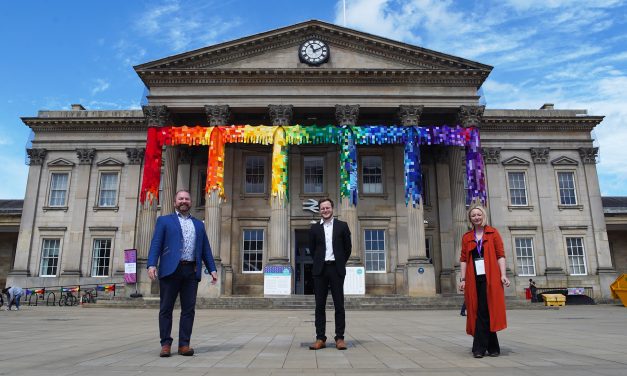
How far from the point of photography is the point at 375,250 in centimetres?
2817

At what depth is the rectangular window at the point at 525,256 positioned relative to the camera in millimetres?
Answer: 30234

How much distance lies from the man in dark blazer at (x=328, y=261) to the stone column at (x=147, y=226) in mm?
19675

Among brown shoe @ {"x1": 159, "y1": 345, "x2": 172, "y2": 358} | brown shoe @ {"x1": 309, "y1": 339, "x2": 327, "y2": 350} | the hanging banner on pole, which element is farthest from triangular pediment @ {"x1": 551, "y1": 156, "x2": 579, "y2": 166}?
brown shoe @ {"x1": 159, "y1": 345, "x2": 172, "y2": 358}

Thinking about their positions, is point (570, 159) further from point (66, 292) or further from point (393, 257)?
point (66, 292)

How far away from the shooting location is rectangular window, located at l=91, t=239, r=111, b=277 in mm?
30156

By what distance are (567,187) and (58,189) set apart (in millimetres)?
33487

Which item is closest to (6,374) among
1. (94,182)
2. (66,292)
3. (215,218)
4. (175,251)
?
(175,251)

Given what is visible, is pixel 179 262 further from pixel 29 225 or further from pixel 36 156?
pixel 36 156

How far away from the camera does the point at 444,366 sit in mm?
5316

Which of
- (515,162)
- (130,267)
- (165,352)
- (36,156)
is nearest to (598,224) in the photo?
(515,162)

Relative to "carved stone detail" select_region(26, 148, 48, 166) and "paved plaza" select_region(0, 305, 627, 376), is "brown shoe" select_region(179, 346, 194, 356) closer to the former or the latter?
"paved plaza" select_region(0, 305, 627, 376)

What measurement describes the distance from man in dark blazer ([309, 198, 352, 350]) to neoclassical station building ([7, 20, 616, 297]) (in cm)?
1698

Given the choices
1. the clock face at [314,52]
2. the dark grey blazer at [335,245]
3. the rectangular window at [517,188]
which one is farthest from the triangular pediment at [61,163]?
the dark grey blazer at [335,245]

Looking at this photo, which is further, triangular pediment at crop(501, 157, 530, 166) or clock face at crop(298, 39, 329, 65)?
triangular pediment at crop(501, 157, 530, 166)
